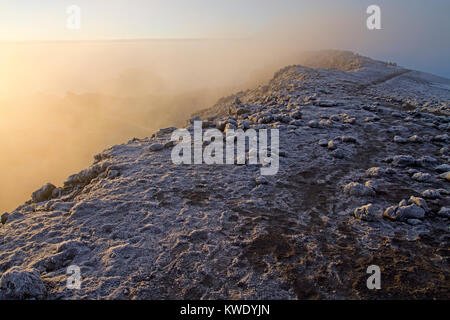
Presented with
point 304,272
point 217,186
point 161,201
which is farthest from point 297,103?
point 304,272

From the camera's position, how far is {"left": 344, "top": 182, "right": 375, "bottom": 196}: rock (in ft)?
15.7

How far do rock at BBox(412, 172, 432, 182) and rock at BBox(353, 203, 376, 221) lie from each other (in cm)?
176

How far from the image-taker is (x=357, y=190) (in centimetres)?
485

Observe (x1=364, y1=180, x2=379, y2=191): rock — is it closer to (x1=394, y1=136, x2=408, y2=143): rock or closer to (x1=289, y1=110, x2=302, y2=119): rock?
(x1=394, y1=136, x2=408, y2=143): rock

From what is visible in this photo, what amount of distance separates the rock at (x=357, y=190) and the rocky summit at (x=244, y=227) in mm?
18

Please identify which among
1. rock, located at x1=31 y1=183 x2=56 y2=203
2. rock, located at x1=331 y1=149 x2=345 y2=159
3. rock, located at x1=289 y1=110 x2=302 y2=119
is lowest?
rock, located at x1=31 y1=183 x2=56 y2=203

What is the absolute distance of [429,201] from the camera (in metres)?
4.46

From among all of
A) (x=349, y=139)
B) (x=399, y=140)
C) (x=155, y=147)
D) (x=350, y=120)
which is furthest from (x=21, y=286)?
(x=350, y=120)

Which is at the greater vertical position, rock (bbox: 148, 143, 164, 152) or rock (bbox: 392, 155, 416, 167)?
rock (bbox: 148, 143, 164, 152)

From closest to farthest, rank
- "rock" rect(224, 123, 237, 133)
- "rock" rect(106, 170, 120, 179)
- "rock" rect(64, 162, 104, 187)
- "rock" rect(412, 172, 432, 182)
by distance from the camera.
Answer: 1. "rock" rect(412, 172, 432, 182)
2. "rock" rect(106, 170, 120, 179)
3. "rock" rect(64, 162, 104, 187)
4. "rock" rect(224, 123, 237, 133)

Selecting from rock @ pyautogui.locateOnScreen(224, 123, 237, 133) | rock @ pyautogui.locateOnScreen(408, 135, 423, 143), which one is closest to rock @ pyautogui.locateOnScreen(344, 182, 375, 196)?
rock @ pyautogui.locateOnScreen(408, 135, 423, 143)

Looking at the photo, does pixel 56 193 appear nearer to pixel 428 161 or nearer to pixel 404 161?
pixel 404 161

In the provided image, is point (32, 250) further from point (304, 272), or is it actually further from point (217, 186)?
point (304, 272)
